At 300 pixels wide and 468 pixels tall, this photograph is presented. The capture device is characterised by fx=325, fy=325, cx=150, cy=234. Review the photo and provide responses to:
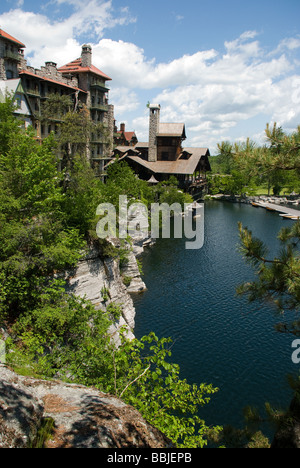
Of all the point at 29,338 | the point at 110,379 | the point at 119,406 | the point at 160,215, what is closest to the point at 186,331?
the point at 29,338

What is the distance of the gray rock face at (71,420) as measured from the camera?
6035 millimetres

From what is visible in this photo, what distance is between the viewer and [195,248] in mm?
43062

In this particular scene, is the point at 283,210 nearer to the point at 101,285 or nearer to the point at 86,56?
the point at 86,56

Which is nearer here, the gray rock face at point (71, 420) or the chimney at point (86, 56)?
the gray rock face at point (71, 420)

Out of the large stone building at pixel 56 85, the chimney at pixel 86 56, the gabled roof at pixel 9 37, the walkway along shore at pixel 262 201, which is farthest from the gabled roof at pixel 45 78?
the walkway along shore at pixel 262 201

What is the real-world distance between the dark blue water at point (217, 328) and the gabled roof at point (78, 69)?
33.9 meters

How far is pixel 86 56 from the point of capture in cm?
5488

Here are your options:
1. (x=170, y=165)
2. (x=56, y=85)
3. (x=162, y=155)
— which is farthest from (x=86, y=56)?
(x=170, y=165)

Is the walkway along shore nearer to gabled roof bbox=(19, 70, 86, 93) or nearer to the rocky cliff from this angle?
gabled roof bbox=(19, 70, 86, 93)

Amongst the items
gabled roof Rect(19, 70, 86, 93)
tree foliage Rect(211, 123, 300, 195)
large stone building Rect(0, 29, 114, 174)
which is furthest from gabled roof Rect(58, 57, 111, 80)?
tree foliage Rect(211, 123, 300, 195)

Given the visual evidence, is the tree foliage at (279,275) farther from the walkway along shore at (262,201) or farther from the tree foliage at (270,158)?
the walkway along shore at (262,201)

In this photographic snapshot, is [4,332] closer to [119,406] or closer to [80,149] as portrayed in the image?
[119,406]

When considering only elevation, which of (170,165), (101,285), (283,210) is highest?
(170,165)

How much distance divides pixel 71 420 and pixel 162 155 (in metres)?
65.9
